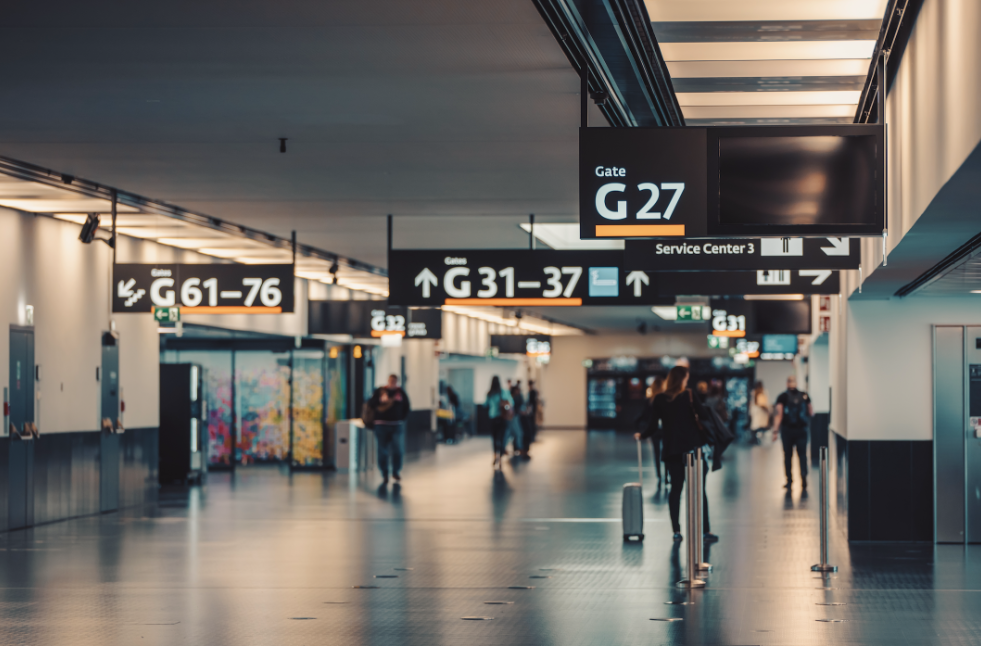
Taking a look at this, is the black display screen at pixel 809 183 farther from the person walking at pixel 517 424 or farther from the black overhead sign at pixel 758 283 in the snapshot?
the person walking at pixel 517 424

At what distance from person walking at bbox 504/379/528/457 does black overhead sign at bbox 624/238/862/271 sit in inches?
581

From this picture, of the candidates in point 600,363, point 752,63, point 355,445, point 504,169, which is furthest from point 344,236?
point 600,363

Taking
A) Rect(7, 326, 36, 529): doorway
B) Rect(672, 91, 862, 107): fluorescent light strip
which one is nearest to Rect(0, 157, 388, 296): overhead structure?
Rect(7, 326, 36, 529): doorway

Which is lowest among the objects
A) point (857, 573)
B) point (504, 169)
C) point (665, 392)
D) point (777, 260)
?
point (857, 573)

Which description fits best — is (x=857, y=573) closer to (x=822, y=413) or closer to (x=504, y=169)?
(x=504, y=169)

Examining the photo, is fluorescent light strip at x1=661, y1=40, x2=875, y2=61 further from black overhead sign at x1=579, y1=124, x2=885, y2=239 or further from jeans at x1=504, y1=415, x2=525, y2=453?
jeans at x1=504, y1=415, x2=525, y2=453

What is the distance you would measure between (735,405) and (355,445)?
22.3 meters

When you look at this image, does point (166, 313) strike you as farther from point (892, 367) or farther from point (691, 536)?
point (892, 367)

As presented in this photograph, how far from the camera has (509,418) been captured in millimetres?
22750

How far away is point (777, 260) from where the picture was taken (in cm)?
856

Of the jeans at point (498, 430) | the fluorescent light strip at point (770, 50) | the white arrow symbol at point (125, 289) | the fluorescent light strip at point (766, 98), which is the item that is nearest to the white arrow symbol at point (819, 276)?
the fluorescent light strip at point (766, 98)

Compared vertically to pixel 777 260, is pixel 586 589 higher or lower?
lower

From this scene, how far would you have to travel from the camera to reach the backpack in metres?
15.9

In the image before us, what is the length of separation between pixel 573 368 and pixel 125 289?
30227 mm
